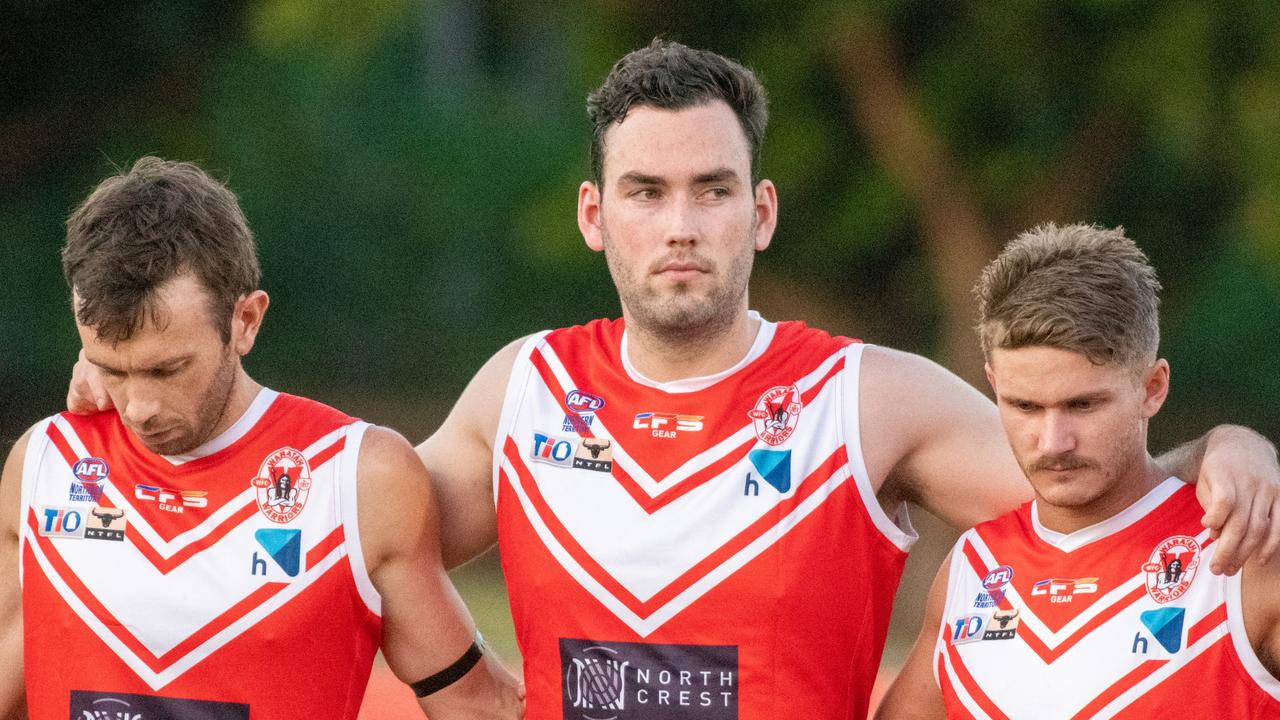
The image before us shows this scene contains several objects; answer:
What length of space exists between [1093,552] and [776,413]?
0.82 metres

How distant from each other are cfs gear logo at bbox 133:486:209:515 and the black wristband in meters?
0.69

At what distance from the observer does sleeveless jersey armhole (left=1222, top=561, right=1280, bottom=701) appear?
326cm

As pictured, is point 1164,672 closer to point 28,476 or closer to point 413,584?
point 413,584

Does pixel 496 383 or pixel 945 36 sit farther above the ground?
pixel 945 36

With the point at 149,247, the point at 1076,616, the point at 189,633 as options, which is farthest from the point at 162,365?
the point at 1076,616

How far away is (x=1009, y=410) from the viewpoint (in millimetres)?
3457

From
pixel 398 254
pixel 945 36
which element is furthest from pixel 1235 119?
pixel 398 254

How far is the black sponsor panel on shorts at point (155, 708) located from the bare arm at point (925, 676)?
153 centimetres

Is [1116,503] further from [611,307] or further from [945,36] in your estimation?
[611,307]

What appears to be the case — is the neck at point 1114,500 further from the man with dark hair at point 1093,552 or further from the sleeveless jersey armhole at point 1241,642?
the sleeveless jersey armhole at point 1241,642

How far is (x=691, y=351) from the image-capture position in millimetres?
3979

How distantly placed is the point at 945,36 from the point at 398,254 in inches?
322

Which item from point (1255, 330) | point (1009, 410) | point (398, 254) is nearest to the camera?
point (1009, 410)

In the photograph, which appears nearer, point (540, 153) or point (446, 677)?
point (446, 677)
